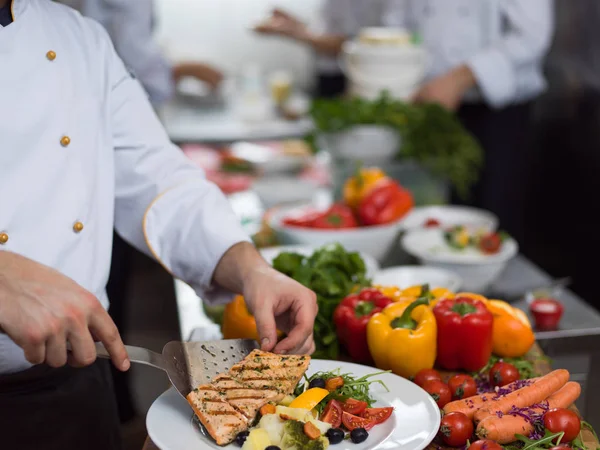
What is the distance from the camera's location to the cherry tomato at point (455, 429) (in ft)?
4.31

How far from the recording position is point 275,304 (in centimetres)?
152

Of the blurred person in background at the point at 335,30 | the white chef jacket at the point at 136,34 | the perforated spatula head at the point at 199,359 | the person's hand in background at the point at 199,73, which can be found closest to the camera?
the perforated spatula head at the point at 199,359

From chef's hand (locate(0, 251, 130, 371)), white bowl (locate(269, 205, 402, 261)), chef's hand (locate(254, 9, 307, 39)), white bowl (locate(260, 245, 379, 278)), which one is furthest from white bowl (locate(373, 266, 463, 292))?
chef's hand (locate(254, 9, 307, 39))

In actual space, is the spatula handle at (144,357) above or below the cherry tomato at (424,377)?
above

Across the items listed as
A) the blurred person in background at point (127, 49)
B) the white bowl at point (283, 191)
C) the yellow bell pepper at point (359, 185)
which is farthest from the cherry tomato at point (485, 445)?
the blurred person in background at point (127, 49)

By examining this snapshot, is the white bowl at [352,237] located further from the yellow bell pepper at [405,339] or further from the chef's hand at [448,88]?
the chef's hand at [448,88]

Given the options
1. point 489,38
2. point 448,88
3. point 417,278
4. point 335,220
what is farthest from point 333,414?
point 489,38

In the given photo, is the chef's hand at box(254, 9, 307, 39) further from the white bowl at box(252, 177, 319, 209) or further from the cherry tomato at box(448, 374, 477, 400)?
the cherry tomato at box(448, 374, 477, 400)

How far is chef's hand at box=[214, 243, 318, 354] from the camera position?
147 cm

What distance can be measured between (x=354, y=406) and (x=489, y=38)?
277 cm

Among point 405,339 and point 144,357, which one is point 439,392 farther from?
point 144,357

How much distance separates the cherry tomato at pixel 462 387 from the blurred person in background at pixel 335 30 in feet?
11.2

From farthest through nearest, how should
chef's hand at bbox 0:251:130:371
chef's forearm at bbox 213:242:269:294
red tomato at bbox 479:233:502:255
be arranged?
red tomato at bbox 479:233:502:255
chef's forearm at bbox 213:242:269:294
chef's hand at bbox 0:251:130:371

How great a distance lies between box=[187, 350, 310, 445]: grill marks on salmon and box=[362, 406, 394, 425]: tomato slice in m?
0.13
